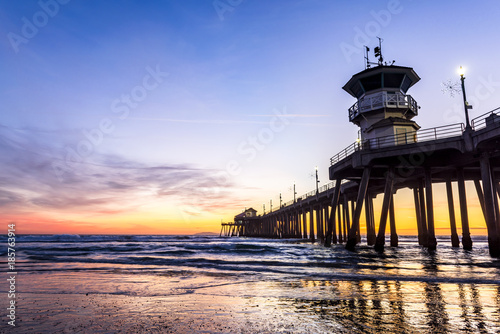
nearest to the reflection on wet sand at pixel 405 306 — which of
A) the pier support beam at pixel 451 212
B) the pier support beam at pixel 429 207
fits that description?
the pier support beam at pixel 429 207

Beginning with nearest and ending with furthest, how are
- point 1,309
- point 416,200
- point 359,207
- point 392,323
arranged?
1. point 392,323
2. point 1,309
3. point 359,207
4. point 416,200

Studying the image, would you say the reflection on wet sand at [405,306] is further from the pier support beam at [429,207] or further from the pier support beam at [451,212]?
the pier support beam at [451,212]

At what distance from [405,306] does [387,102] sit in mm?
27301

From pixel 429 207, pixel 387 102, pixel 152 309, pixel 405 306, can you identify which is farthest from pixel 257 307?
pixel 387 102

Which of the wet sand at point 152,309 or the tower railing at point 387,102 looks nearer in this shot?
the wet sand at point 152,309

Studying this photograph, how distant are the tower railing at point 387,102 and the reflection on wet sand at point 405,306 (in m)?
23.7

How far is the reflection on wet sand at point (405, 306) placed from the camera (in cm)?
495

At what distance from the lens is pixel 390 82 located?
31219 millimetres

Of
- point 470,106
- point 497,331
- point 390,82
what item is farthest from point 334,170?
point 497,331

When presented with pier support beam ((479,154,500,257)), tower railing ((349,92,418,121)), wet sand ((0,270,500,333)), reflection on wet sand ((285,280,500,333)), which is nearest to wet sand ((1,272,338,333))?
wet sand ((0,270,500,333))

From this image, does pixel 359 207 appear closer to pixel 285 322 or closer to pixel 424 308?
pixel 424 308

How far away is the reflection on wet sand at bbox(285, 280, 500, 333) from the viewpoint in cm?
495

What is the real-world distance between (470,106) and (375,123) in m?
10.8

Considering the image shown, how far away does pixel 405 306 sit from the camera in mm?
6387
